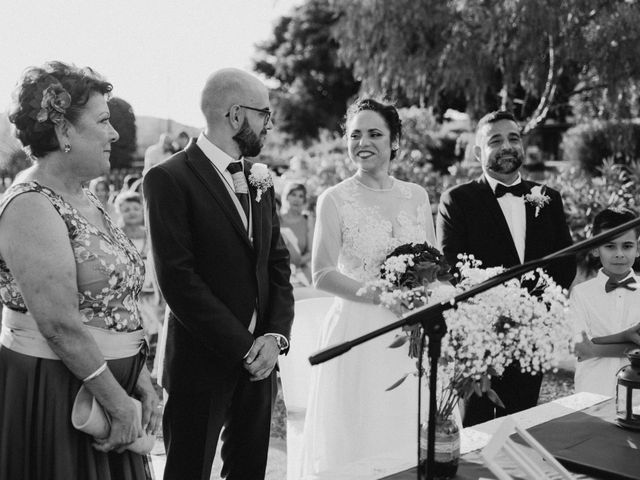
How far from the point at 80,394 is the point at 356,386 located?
1.59 meters

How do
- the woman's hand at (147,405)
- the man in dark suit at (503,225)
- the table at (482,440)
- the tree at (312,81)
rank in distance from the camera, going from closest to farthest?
the table at (482,440) → the woman's hand at (147,405) → the man in dark suit at (503,225) → the tree at (312,81)

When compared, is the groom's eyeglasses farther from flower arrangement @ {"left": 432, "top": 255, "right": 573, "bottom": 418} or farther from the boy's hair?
the boy's hair

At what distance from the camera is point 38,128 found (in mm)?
2105

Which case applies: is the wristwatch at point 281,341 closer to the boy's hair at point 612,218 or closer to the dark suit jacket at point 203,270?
the dark suit jacket at point 203,270

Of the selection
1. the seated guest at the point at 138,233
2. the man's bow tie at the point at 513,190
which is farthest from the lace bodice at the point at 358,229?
the seated guest at the point at 138,233

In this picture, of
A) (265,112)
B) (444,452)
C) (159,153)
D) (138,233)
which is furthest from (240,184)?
(159,153)

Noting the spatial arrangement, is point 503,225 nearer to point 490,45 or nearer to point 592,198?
point 592,198

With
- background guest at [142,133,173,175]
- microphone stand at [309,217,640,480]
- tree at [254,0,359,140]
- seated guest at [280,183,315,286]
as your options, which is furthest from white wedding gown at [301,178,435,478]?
tree at [254,0,359,140]

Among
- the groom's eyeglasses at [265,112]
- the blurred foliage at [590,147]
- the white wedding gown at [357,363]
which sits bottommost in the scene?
the white wedding gown at [357,363]

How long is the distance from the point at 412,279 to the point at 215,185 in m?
0.85

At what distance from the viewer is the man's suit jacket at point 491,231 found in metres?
3.47

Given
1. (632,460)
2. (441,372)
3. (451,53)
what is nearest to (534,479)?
(441,372)

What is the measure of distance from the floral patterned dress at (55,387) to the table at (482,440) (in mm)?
761

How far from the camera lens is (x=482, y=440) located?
2229 mm
